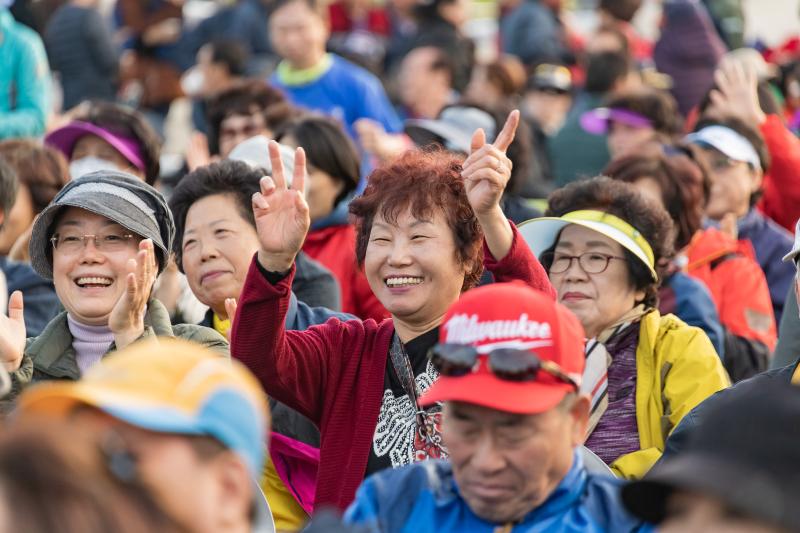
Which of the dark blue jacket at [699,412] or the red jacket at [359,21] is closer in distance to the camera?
the dark blue jacket at [699,412]

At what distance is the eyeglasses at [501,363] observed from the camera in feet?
10.1

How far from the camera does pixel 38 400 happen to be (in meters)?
2.39

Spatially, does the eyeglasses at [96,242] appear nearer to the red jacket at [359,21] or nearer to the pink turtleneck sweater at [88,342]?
the pink turtleneck sweater at [88,342]

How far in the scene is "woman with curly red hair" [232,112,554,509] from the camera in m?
3.93

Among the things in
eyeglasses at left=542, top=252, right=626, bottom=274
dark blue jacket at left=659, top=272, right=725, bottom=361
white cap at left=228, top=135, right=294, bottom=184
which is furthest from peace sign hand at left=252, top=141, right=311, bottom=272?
dark blue jacket at left=659, top=272, right=725, bottom=361

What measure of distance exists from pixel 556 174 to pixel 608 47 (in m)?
1.75

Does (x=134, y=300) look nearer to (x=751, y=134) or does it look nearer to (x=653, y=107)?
(x=751, y=134)

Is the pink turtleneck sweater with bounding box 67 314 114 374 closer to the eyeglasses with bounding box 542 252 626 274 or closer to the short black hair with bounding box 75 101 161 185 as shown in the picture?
the eyeglasses with bounding box 542 252 626 274

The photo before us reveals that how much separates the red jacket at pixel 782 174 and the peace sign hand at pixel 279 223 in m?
4.29

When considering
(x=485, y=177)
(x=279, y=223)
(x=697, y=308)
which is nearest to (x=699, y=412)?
(x=485, y=177)

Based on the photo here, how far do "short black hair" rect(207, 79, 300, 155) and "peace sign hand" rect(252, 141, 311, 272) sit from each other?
3.68 meters

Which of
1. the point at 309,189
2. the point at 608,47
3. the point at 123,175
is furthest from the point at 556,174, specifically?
the point at 123,175

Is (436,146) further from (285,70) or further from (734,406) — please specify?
(285,70)

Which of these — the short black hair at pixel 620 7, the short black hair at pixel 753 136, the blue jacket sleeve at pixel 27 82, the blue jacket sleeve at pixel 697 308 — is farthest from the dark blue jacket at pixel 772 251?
the short black hair at pixel 620 7
